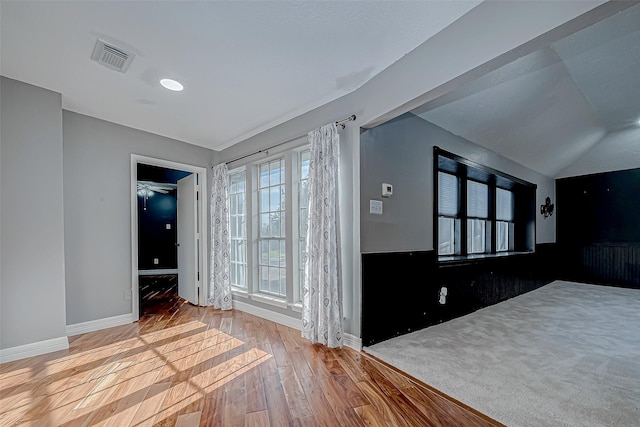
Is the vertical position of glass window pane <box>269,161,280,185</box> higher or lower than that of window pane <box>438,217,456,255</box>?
higher

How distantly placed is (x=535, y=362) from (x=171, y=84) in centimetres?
408

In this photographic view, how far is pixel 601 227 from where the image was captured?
6078mm

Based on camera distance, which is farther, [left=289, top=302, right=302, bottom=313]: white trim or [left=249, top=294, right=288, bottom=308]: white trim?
[left=249, top=294, right=288, bottom=308]: white trim

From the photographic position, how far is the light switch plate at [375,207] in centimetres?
271

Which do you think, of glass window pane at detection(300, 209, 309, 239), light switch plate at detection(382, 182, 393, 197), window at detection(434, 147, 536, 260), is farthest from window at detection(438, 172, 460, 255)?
glass window pane at detection(300, 209, 309, 239)

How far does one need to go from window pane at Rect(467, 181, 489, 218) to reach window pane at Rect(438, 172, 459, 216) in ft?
1.52

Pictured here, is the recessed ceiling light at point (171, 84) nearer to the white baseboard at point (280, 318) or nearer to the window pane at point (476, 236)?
the white baseboard at point (280, 318)

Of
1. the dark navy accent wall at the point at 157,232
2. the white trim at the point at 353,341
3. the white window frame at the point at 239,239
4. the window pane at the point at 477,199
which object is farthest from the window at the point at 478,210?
the dark navy accent wall at the point at 157,232

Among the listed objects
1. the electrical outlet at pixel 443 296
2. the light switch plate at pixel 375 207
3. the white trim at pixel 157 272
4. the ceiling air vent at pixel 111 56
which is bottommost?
Result: the white trim at pixel 157 272

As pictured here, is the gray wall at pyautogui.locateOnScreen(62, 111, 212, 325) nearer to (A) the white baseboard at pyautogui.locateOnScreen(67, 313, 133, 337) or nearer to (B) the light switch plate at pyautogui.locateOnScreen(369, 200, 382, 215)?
(A) the white baseboard at pyautogui.locateOnScreen(67, 313, 133, 337)

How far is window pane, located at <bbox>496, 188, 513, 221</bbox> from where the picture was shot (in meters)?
5.27

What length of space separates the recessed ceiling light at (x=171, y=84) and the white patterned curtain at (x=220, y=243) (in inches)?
62.8

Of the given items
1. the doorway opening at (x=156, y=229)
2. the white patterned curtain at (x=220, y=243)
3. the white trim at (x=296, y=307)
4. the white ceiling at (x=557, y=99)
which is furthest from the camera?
the doorway opening at (x=156, y=229)

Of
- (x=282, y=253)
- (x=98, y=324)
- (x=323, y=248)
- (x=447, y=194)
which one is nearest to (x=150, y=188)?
(x=98, y=324)
